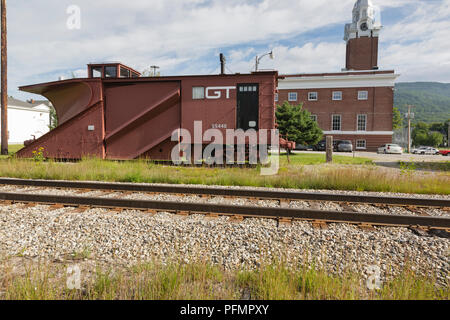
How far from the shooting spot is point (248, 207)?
5250mm

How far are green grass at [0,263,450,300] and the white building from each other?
46.5 meters

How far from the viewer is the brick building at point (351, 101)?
39.9 m

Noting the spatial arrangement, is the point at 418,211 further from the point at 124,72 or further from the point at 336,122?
the point at 336,122

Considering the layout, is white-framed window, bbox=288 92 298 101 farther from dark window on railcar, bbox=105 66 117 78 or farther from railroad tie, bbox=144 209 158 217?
railroad tie, bbox=144 209 158 217

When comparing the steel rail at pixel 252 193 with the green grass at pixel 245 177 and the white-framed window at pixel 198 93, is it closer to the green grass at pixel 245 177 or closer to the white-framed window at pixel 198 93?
the green grass at pixel 245 177

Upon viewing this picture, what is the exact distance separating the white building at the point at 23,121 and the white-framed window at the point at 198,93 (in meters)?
38.7

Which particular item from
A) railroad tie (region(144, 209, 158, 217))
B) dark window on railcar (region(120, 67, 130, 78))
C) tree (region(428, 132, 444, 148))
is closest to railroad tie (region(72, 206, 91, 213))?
railroad tie (region(144, 209, 158, 217))

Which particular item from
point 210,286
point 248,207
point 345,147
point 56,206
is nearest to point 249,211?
point 248,207

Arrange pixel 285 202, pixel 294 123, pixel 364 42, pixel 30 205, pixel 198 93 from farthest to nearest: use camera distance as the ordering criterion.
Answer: pixel 364 42 < pixel 294 123 < pixel 198 93 < pixel 285 202 < pixel 30 205

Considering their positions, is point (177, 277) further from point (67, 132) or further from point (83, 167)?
point (67, 132)

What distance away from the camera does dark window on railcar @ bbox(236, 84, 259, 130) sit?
11.8 m

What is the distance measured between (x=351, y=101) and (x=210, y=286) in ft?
144

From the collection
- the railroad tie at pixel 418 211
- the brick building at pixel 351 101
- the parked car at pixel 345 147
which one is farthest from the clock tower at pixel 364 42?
the railroad tie at pixel 418 211

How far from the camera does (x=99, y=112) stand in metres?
13.0
